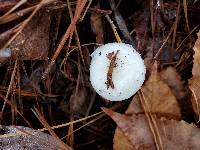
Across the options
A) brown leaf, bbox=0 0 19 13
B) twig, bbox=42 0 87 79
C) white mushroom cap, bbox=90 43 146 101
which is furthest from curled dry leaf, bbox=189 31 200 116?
brown leaf, bbox=0 0 19 13

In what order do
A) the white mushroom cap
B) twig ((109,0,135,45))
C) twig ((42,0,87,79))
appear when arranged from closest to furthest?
the white mushroom cap < twig ((42,0,87,79)) < twig ((109,0,135,45))

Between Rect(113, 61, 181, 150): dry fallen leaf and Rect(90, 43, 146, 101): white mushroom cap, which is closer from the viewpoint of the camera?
Rect(90, 43, 146, 101): white mushroom cap

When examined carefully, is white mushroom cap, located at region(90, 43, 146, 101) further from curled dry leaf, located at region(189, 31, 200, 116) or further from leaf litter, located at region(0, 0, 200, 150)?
curled dry leaf, located at region(189, 31, 200, 116)

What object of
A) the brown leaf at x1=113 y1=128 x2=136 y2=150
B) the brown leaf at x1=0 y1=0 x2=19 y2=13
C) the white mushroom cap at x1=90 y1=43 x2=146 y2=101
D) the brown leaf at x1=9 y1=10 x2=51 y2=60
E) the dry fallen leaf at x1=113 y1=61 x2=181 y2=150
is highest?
the brown leaf at x1=0 y1=0 x2=19 y2=13

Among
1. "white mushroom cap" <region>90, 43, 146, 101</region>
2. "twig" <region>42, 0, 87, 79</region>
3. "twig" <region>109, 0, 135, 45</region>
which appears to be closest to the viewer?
"white mushroom cap" <region>90, 43, 146, 101</region>

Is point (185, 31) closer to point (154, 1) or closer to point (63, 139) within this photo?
point (154, 1)

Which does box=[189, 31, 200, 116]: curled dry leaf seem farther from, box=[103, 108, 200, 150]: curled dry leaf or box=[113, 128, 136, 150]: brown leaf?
box=[113, 128, 136, 150]: brown leaf

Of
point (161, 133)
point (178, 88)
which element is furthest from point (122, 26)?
point (161, 133)

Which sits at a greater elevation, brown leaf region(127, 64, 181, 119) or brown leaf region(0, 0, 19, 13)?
brown leaf region(0, 0, 19, 13)

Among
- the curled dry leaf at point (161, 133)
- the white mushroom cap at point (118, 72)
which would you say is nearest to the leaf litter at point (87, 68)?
the curled dry leaf at point (161, 133)
